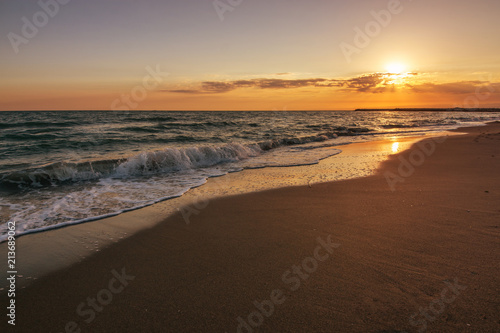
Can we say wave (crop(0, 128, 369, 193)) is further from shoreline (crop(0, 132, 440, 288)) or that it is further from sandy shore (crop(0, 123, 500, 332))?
sandy shore (crop(0, 123, 500, 332))

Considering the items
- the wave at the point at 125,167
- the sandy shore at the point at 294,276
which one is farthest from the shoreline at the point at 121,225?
the wave at the point at 125,167

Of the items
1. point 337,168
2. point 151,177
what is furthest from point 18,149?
point 337,168

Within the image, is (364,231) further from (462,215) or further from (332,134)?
(332,134)

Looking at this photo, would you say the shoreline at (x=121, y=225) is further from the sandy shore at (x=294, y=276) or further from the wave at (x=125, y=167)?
the wave at (x=125, y=167)

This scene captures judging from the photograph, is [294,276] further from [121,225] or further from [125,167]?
[125,167]

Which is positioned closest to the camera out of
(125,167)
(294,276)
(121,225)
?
(294,276)

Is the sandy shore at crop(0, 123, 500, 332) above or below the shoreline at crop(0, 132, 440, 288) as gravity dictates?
above

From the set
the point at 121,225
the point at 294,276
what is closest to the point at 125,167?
the point at 121,225

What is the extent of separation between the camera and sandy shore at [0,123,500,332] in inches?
96.0

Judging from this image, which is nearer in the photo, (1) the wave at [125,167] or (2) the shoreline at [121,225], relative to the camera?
(2) the shoreline at [121,225]

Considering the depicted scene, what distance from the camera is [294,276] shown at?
10.2 feet

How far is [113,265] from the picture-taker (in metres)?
3.52

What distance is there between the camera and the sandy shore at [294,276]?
8.00ft

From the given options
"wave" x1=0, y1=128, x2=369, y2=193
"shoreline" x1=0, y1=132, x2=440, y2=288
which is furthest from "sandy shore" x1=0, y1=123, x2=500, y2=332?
"wave" x1=0, y1=128, x2=369, y2=193
